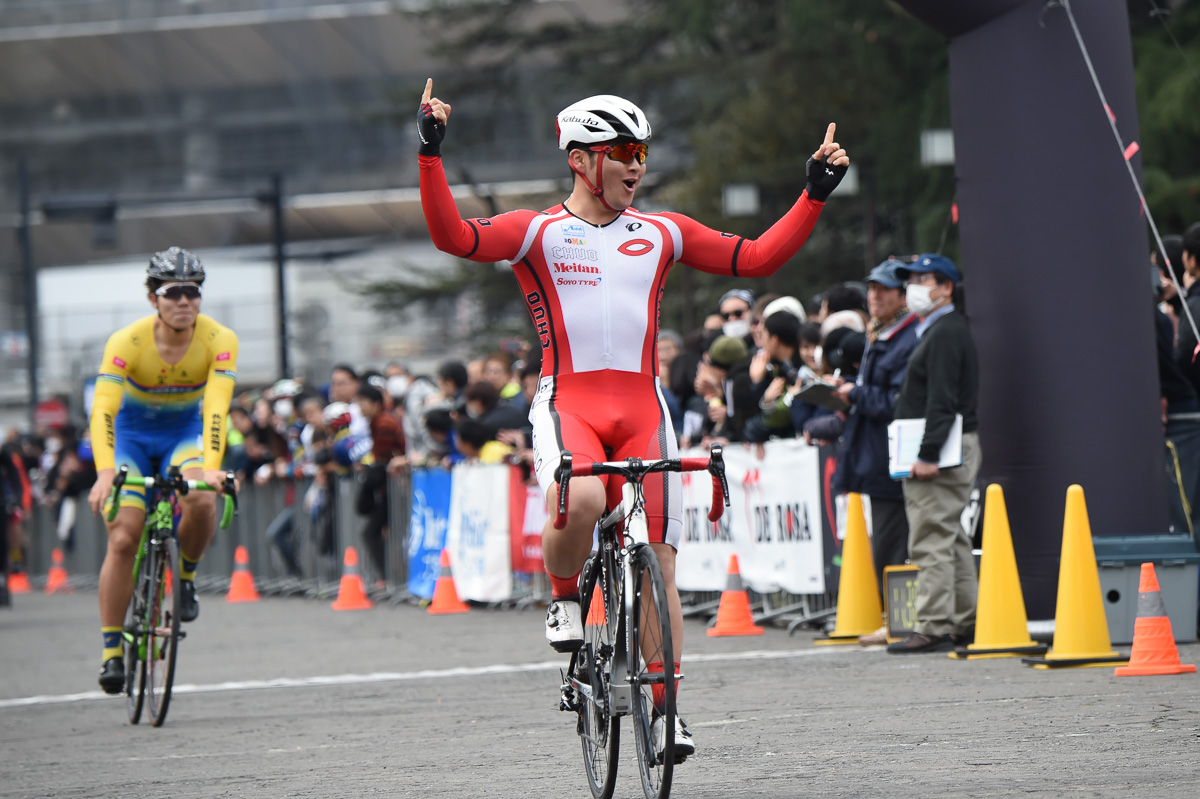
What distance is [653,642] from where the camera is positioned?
18.2ft

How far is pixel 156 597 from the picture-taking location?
29.7 feet

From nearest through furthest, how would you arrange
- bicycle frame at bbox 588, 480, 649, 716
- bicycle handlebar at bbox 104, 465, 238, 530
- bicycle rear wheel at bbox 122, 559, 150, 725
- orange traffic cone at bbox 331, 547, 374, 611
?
bicycle frame at bbox 588, 480, 649, 716 < bicycle handlebar at bbox 104, 465, 238, 530 < bicycle rear wheel at bbox 122, 559, 150, 725 < orange traffic cone at bbox 331, 547, 374, 611

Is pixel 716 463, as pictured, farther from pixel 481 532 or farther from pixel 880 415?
pixel 481 532

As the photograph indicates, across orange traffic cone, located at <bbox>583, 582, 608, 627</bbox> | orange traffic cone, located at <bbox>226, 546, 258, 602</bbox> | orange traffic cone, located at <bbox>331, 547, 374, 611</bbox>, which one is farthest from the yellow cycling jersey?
orange traffic cone, located at <bbox>226, 546, 258, 602</bbox>

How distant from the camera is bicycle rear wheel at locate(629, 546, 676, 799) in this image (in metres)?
5.47

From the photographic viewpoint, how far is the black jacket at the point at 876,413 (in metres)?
10.8

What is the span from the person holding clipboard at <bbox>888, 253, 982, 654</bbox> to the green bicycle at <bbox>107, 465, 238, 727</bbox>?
3741mm

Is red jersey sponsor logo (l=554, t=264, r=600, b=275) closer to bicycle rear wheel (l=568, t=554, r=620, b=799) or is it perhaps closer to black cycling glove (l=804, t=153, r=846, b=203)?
black cycling glove (l=804, t=153, r=846, b=203)

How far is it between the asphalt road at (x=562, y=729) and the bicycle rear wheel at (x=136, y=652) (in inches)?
5.2

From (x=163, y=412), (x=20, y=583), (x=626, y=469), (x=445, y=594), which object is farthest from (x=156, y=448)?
(x=20, y=583)

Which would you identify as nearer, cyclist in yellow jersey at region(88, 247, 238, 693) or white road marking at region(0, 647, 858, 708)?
cyclist in yellow jersey at region(88, 247, 238, 693)

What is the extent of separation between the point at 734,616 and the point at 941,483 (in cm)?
248

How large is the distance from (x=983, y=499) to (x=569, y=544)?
5500 mm

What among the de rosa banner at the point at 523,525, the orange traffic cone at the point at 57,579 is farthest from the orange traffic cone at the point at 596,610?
the orange traffic cone at the point at 57,579
